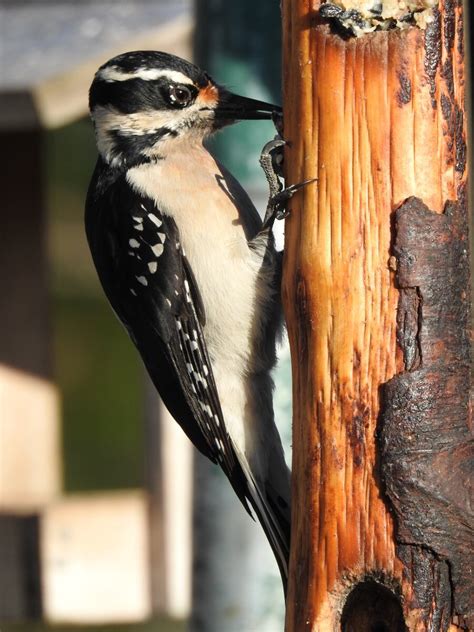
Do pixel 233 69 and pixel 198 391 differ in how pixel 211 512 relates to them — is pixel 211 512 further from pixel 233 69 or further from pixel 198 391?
pixel 233 69

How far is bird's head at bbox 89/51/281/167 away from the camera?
3551 millimetres

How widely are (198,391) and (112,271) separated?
452mm

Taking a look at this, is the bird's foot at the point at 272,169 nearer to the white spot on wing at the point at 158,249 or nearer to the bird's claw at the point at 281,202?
the bird's claw at the point at 281,202

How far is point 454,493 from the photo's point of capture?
8.59 feet

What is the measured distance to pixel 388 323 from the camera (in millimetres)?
2594

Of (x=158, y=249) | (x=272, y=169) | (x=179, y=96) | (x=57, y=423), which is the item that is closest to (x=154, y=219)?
(x=158, y=249)

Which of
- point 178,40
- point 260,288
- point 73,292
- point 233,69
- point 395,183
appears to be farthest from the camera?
point 73,292

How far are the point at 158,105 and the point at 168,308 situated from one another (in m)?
0.57

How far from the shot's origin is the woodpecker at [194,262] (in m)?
3.53

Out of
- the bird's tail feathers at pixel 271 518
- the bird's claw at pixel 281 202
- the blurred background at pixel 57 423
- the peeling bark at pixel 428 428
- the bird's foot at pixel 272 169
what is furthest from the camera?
the blurred background at pixel 57 423

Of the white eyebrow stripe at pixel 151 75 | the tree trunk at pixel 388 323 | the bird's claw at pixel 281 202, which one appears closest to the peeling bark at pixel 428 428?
the tree trunk at pixel 388 323

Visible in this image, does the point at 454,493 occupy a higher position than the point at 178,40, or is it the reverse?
the point at 178,40

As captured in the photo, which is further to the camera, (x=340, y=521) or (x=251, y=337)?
(x=251, y=337)

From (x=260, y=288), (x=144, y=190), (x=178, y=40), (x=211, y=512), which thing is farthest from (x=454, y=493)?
(x=178, y=40)
